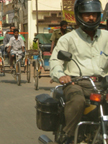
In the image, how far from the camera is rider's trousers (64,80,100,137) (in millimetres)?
3118

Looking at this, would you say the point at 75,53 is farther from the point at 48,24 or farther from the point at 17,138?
the point at 48,24

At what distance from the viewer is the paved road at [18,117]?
17.2 feet

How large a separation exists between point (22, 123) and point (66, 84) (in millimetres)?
2922

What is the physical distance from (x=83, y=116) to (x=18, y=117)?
3.46 metres

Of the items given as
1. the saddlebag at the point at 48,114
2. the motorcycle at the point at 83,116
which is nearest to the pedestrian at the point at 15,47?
the motorcycle at the point at 83,116

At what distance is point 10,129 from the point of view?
573 centimetres

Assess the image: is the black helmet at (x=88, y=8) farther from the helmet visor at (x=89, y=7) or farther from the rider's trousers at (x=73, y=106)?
the rider's trousers at (x=73, y=106)

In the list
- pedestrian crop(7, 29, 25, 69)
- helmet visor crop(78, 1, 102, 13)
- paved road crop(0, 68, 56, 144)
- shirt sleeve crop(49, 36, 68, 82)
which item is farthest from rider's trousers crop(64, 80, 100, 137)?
pedestrian crop(7, 29, 25, 69)

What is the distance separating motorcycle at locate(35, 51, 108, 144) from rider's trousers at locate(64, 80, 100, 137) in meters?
0.07

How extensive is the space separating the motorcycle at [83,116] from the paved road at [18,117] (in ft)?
4.46

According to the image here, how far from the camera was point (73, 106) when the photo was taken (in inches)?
124

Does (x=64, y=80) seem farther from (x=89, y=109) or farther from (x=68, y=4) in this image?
(x=68, y=4)

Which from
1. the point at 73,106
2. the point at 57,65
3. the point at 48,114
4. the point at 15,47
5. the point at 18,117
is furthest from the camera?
the point at 15,47

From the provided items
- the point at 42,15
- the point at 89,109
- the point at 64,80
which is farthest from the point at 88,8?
the point at 42,15
